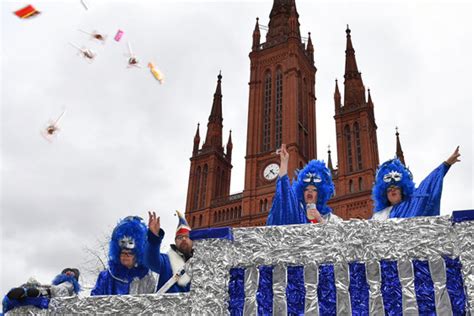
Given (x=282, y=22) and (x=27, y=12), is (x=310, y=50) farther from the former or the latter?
(x=27, y=12)

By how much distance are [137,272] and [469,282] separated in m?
2.23

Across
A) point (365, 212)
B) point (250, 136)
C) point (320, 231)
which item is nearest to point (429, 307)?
point (320, 231)

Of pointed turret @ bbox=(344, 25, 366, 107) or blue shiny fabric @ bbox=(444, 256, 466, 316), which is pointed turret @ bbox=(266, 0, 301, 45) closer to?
pointed turret @ bbox=(344, 25, 366, 107)

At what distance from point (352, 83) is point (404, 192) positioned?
34952 mm

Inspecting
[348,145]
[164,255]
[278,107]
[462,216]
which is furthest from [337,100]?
[462,216]

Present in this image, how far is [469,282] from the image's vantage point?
226cm

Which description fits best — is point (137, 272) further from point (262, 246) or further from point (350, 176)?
point (350, 176)

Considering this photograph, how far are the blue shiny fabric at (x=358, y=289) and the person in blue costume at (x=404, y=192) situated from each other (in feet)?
3.22

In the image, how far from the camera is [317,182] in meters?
3.86

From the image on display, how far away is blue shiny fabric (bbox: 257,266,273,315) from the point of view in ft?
8.23

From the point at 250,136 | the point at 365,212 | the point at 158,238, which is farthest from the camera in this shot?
the point at 250,136

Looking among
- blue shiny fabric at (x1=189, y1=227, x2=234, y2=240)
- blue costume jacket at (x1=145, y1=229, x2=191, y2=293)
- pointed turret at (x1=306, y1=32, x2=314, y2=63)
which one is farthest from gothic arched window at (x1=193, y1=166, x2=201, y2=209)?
blue shiny fabric at (x1=189, y1=227, x2=234, y2=240)

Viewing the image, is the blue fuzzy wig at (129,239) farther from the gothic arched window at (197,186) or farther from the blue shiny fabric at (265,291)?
the gothic arched window at (197,186)

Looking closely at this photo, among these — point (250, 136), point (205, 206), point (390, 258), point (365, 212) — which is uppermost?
point (250, 136)
